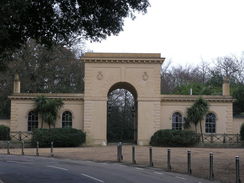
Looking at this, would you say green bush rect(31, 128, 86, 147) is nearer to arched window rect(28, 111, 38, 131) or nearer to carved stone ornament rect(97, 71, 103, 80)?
arched window rect(28, 111, 38, 131)

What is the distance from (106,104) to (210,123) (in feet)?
31.1

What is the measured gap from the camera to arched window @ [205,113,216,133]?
134ft

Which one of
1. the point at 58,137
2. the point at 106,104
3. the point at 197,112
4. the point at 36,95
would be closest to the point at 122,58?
the point at 106,104

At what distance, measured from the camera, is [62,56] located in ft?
168

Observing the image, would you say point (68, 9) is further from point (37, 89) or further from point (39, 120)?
point (37, 89)

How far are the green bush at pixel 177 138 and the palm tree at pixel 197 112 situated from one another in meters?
2.69

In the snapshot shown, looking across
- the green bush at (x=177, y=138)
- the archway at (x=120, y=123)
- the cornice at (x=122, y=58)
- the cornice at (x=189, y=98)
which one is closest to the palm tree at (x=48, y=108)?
the cornice at (x=122, y=58)

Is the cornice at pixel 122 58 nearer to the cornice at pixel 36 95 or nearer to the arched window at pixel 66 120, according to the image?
the cornice at pixel 36 95

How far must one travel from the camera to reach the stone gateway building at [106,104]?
3925 cm

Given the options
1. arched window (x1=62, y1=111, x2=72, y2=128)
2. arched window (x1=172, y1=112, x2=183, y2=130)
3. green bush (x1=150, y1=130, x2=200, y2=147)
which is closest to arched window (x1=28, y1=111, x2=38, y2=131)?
arched window (x1=62, y1=111, x2=72, y2=128)

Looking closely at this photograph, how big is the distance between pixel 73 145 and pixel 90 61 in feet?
23.8

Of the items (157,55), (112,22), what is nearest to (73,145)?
(157,55)

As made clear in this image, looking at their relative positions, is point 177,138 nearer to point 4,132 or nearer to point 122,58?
point 122,58

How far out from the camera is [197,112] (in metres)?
Answer: 39.6
